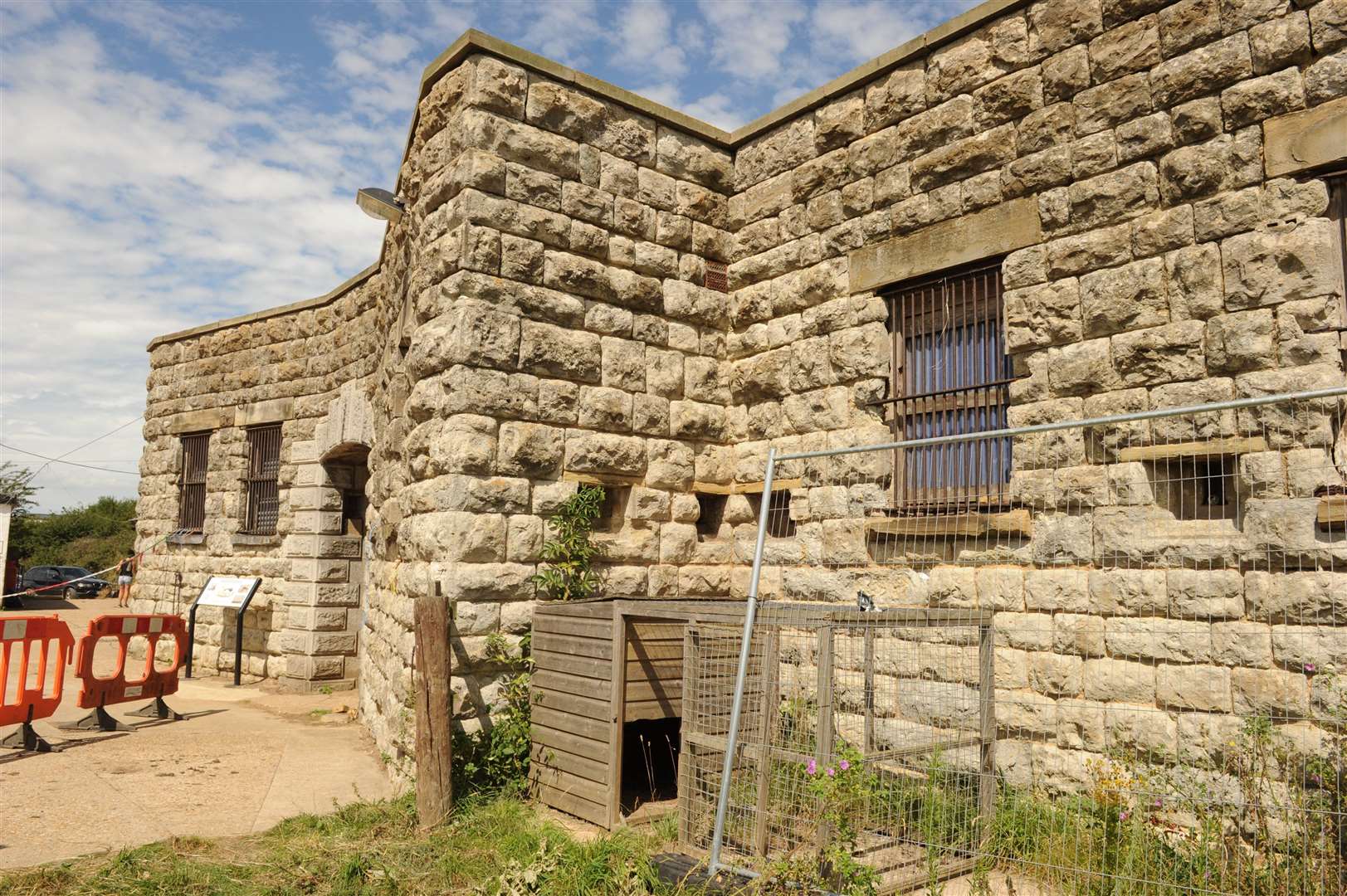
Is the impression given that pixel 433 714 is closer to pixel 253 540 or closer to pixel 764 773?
pixel 764 773

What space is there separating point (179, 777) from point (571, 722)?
3038 mm

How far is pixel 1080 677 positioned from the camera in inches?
215

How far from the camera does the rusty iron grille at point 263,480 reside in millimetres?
12578

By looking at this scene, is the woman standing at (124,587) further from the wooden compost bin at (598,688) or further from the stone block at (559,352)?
the wooden compost bin at (598,688)

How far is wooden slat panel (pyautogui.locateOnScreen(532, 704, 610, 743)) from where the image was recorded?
19.4 ft

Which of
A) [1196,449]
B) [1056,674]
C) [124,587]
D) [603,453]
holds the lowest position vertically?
[124,587]

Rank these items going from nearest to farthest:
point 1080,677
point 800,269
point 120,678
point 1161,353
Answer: point 1161,353 → point 1080,677 → point 800,269 → point 120,678

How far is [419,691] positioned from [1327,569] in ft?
16.4

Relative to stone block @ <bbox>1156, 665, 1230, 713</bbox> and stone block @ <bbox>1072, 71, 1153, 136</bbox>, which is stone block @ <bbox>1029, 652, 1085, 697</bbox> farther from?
stone block @ <bbox>1072, 71, 1153, 136</bbox>

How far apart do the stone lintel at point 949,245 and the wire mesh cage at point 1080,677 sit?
3.45ft

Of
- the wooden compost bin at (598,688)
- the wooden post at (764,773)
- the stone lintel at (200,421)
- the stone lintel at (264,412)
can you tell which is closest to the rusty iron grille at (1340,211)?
the wooden post at (764,773)

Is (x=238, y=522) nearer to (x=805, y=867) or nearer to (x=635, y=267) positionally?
(x=635, y=267)

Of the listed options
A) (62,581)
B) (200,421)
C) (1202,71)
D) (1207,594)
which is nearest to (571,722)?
(1207,594)

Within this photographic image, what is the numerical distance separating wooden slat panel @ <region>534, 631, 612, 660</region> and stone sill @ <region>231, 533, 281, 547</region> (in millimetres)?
6846
